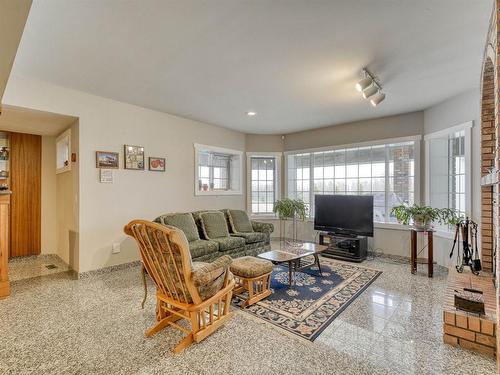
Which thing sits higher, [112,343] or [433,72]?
[433,72]

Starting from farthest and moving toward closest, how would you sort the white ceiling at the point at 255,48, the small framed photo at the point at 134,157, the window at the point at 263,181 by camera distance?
the window at the point at 263,181, the small framed photo at the point at 134,157, the white ceiling at the point at 255,48

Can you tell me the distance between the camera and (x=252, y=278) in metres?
2.86

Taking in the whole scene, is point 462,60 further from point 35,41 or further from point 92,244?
point 92,244

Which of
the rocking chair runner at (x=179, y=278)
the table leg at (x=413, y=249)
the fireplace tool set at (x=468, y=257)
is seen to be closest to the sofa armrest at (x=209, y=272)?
the rocking chair runner at (x=179, y=278)

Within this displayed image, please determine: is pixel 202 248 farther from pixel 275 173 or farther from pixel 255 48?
pixel 275 173

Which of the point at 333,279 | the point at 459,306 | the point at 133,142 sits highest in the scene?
the point at 133,142

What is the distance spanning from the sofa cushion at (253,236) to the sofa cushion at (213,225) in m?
0.29

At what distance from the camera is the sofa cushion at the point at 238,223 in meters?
4.92

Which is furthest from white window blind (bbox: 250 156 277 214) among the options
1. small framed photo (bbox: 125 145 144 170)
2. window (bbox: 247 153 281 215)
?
small framed photo (bbox: 125 145 144 170)

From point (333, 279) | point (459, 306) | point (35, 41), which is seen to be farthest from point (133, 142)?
point (459, 306)

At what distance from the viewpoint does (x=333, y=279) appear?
11.9 feet

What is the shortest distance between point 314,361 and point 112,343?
1631mm

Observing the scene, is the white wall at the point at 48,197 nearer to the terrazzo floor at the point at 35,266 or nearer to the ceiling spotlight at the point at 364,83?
the terrazzo floor at the point at 35,266

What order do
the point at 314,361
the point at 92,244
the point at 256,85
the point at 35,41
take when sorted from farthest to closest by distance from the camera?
the point at 92,244
the point at 256,85
the point at 35,41
the point at 314,361
